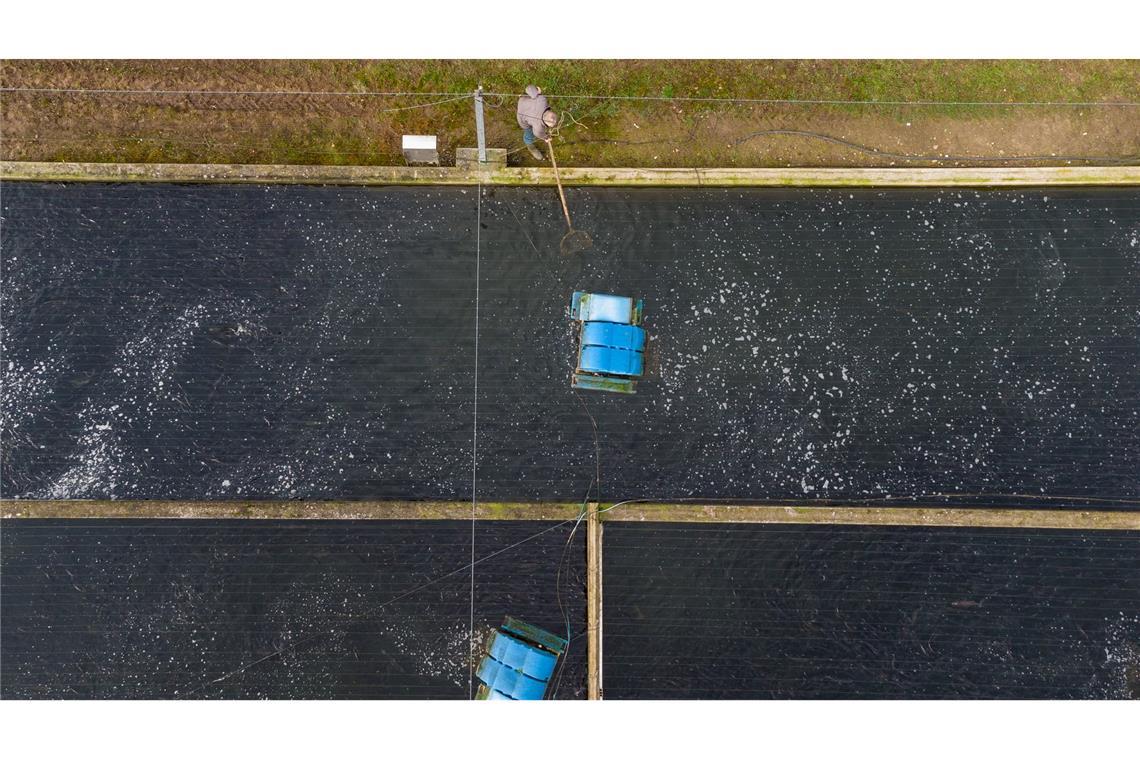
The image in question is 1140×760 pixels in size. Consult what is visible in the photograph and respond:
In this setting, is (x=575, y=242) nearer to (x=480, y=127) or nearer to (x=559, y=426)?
(x=480, y=127)

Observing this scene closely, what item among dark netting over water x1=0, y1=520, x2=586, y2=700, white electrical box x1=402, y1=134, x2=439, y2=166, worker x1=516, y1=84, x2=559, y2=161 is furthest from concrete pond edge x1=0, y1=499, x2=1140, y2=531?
worker x1=516, y1=84, x2=559, y2=161

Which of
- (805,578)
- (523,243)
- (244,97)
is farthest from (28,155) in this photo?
(805,578)

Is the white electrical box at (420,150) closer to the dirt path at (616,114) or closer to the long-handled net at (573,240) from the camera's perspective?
the dirt path at (616,114)

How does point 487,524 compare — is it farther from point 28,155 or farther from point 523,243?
point 28,155

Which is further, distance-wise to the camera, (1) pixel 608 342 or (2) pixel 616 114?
(2) pixel 616 114

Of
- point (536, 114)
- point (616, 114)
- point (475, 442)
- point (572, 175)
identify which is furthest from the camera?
point (616, 114)

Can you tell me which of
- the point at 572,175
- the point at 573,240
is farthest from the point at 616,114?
the point at 573,240

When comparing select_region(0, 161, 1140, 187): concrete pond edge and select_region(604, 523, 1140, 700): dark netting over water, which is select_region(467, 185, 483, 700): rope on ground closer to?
select_region(0, 161, 1140, 187): concrete pond edge
